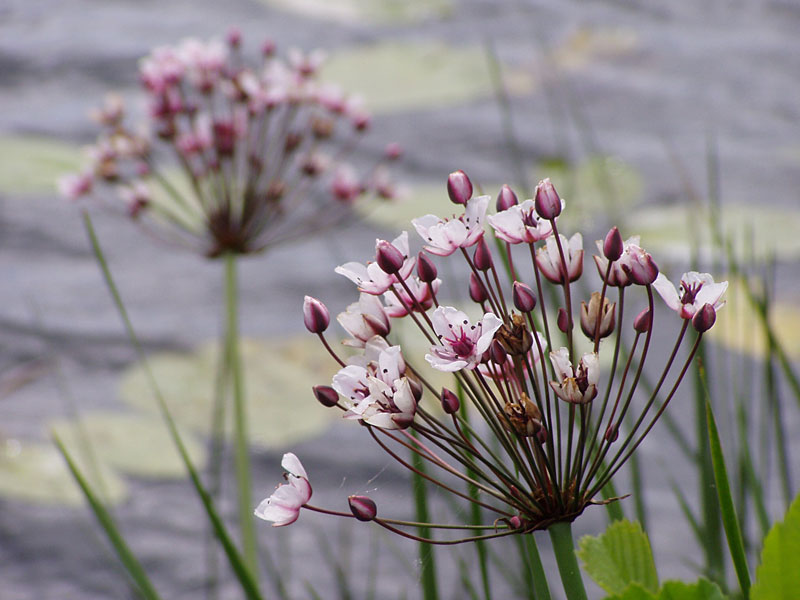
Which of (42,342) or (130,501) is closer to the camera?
(130,501)

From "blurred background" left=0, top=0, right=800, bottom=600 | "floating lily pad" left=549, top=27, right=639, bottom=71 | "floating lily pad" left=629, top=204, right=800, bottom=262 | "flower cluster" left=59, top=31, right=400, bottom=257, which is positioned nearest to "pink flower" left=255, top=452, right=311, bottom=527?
Answer: "blurred background" left=0, top=0, right=800, bottom=600

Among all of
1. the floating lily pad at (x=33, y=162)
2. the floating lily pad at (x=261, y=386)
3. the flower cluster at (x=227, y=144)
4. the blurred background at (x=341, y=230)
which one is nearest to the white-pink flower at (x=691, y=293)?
the blurred background at (x=341, y=230)

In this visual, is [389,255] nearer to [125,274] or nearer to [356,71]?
[125,274]

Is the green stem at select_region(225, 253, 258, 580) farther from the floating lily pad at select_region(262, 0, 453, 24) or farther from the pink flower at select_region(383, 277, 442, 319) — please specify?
the floating lily pad at select_region(262, 0, 453, 24)

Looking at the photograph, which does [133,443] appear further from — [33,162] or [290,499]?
[290,499]

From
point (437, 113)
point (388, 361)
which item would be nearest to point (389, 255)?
point (388, 361)

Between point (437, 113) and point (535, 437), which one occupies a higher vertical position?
point (535, 437)
